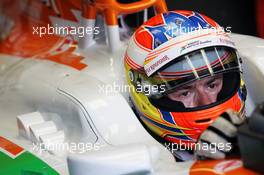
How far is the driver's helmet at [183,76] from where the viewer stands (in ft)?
3.95

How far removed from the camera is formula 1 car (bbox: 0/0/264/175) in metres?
0.94

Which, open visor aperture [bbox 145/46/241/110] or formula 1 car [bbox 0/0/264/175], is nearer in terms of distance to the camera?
formula 1 car [bbox 0/0/264/175]

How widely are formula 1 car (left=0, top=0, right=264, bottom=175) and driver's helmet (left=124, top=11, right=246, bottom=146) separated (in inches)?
2.5

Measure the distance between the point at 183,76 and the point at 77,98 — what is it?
0.85 ft

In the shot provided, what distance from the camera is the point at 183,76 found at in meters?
1.20

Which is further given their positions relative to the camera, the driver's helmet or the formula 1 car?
the driver's helmet

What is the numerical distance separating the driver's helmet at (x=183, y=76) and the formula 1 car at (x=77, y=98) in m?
0.06

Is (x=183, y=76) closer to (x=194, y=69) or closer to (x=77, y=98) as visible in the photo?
(x=194, y=69)

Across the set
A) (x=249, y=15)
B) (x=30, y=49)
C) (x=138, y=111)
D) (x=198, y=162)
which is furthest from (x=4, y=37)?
(x=198, y=162)

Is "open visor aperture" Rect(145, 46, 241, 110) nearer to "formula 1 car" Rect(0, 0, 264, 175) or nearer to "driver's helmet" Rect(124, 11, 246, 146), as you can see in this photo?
"driver's helmet" Rect(124, 11, 246, 146)

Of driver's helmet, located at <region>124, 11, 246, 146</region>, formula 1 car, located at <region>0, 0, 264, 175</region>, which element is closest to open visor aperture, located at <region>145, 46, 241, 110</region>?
driver's helmet, located at <region>124, 11, 246, 146</region>

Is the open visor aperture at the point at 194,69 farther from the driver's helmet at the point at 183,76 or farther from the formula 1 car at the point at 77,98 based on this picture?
the formula 1 car at the point at 77,98

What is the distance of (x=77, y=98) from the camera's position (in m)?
1.29

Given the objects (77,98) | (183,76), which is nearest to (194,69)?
(183,76)
